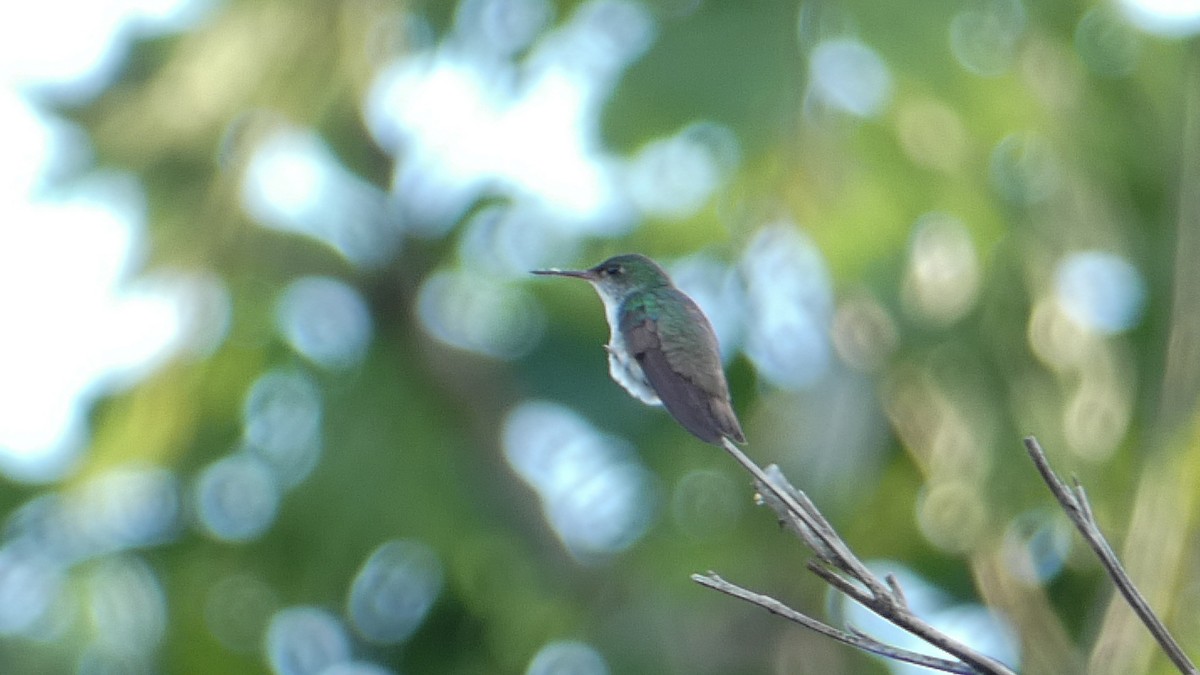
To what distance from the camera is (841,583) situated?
166cm

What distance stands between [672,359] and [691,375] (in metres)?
0.07

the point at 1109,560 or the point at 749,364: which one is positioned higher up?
the point at 749,364

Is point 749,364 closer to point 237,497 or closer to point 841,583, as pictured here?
point 237,497

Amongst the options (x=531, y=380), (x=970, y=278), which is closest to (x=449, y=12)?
(x=531, y=380)

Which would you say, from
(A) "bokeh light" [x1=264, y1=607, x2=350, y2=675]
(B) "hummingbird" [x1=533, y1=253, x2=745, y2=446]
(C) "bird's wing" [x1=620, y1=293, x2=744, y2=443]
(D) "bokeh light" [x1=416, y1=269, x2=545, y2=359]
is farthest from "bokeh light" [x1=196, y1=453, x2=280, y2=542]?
(C) "bird's wing" [x1=620, y1=293, x2=744, y2=443]

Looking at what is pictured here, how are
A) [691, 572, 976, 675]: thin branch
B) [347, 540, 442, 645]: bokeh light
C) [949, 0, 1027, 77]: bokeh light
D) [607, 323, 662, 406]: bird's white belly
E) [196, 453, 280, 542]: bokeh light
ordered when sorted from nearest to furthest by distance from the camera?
[691, 572, 976, 675]: thin branch, [607, 323, 662, 406]: bird's white belly, [949, 0, 1027, 77]: bokeh light, [196, 453, 280, 542]: bokeh light, [347, 540, 442, 645]: bokeh light

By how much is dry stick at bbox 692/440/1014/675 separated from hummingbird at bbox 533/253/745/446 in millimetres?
285

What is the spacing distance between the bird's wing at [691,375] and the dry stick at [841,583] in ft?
1.04

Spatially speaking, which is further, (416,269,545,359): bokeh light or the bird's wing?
(416,269,545,359): bokeh light

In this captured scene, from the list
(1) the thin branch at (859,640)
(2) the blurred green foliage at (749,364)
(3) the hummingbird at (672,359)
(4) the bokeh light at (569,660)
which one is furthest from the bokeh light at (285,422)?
(1) the thin branch at (859,640)

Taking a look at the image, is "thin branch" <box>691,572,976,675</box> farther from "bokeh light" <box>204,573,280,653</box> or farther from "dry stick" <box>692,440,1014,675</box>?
"bokeh light" <box>204,573,280,653</box>

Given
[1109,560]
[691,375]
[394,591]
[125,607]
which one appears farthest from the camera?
[394,591]

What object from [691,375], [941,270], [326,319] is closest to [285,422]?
[326,319]

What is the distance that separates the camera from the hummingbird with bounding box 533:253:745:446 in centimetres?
234
